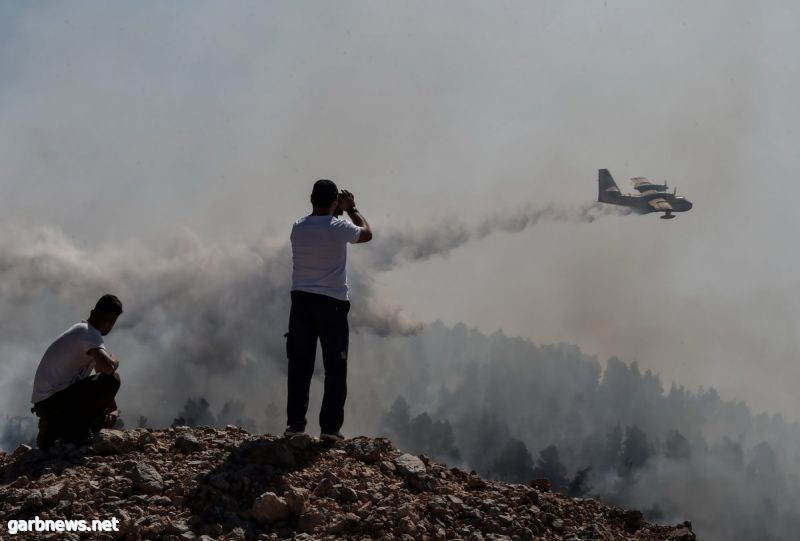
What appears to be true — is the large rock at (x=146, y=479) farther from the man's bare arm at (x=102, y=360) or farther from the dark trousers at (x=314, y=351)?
the dark trousers at (x=314, y=351)

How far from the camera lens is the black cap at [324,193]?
10906 mm

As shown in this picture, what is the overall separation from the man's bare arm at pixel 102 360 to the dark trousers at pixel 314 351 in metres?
1.85

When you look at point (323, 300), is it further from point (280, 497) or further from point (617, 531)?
point (617, 531)

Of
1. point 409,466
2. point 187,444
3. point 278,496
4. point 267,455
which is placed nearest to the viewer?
point 278,496

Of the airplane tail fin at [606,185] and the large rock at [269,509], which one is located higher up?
the airplane tail fin at [606,185]

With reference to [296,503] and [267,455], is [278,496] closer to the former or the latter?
[296,503]

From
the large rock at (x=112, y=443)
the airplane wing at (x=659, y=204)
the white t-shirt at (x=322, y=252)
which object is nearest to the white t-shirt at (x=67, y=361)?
the large rock at (x=112, y=443)

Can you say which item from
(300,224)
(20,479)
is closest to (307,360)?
(300,224)

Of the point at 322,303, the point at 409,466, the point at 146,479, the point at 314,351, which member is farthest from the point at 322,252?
the point at 146,479

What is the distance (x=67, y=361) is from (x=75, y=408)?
0.54 metres

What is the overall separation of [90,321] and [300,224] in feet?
7.99

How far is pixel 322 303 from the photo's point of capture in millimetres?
10891

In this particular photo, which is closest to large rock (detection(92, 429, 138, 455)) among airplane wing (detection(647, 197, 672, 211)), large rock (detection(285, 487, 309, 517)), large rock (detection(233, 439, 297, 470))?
large rock (detection(233, 439, 297, 470))

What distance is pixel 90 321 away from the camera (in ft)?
34.3
